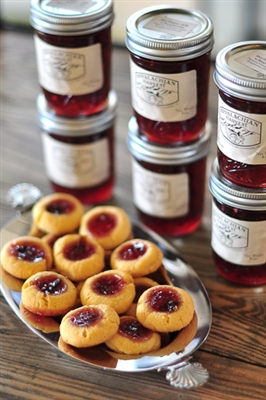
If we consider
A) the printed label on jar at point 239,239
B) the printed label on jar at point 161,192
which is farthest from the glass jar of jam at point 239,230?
the printed label on jar at point 161,192

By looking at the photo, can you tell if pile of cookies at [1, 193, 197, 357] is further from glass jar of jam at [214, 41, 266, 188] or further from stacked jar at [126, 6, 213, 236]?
glass jar of jam at [214, 41, 266, 188]

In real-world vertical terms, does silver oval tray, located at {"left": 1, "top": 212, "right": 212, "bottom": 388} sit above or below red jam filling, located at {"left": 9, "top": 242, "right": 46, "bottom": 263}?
below

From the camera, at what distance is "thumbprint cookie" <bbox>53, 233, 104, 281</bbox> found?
0.93 m

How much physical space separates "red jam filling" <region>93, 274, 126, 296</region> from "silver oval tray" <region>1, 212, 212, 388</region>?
84 mm

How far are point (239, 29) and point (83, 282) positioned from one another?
1.11m

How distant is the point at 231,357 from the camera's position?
860 mm

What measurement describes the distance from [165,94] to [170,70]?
37 mm

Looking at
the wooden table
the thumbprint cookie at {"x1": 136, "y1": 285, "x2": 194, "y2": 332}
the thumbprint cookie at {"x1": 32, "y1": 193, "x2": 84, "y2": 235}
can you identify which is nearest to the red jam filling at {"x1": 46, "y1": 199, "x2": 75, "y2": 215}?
the thumbprint cookie at {"x1": 32, "y1": 193, "x2": 84, "y2": 235}

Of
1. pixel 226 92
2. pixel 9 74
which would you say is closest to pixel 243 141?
pixel 226 92

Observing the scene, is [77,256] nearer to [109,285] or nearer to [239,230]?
[109,285]

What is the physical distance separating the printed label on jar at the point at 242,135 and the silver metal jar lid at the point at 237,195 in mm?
47

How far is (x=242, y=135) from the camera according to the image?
2.73ft

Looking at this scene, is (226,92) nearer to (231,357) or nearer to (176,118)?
(176,118)

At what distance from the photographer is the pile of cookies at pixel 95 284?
828 millimetres
